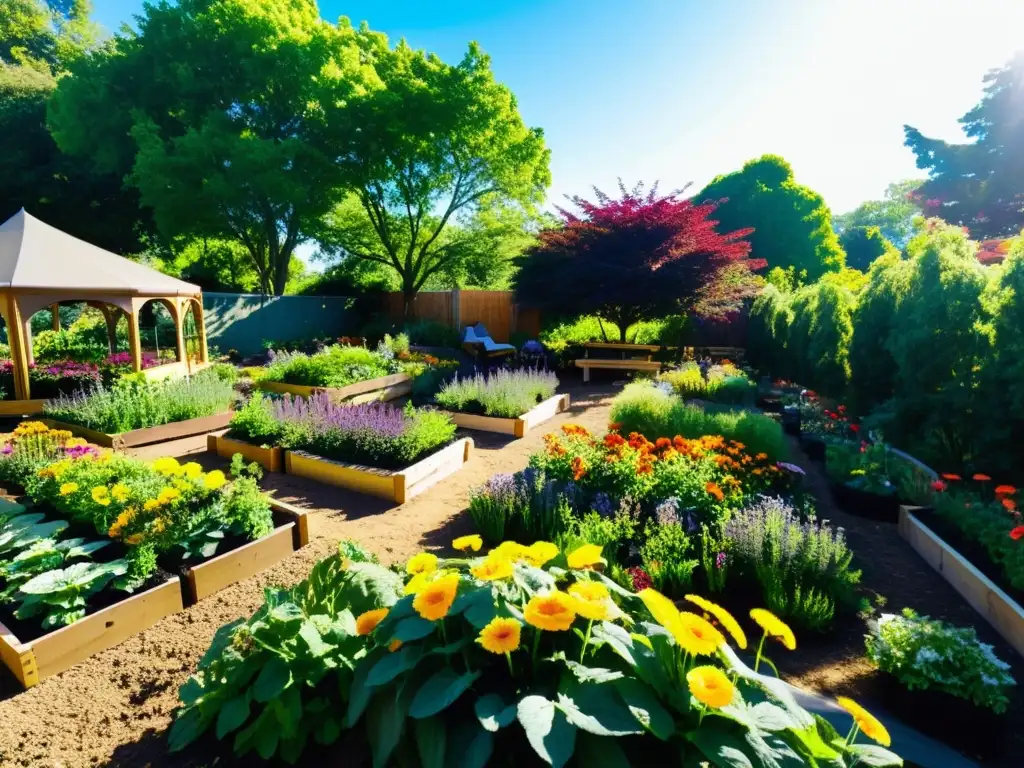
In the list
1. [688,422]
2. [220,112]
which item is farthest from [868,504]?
[220,112]

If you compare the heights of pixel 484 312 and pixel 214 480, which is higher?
pixel 484 312

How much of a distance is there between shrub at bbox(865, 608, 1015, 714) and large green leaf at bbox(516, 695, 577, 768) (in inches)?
77.3

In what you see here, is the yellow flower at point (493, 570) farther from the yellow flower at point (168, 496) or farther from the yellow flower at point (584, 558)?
the yellow flower at point (168, 496)

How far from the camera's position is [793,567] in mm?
3021

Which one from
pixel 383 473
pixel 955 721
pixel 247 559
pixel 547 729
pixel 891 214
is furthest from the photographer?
pixel 891 214

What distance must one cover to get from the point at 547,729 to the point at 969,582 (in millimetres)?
3381

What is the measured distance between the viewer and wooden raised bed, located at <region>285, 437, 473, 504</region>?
15.2 ft

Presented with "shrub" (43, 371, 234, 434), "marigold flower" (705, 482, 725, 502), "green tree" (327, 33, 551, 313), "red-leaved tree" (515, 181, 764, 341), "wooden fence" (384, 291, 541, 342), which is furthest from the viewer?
"wooden fence" (384, 291, 541, 342)

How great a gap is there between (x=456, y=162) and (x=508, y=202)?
8.44ft

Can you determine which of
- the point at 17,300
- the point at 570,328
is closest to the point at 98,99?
the point at 17,300

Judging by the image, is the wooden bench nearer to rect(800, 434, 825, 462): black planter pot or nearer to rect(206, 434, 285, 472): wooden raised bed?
rect(800, 434, 825, 462): black planter pot

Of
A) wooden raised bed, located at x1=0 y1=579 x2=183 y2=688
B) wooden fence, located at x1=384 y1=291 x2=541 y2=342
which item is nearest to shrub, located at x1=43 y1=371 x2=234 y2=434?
wooden raised bed, located at x1=0 y1=579 x2=183 y2=688

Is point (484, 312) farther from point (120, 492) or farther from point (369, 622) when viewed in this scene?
point (369, 622)

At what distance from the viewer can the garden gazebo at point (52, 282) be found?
712cm
